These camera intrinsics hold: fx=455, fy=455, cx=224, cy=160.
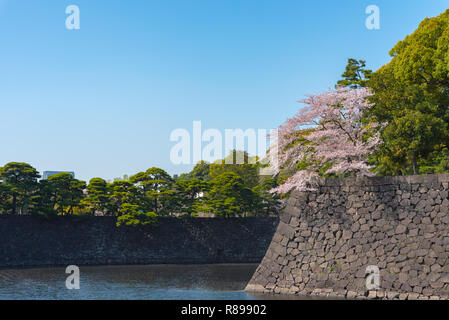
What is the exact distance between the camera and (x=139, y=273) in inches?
1040

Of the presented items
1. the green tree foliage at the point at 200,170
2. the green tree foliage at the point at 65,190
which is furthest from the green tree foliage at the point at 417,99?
the green tree foliage at the point at 200,170

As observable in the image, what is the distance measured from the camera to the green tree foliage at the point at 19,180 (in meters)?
34.0

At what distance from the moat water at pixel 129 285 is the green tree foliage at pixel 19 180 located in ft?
25.5

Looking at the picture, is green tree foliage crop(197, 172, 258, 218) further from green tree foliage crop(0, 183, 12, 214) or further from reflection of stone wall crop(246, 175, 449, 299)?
reflection of stone wall crop(246, 175, 449, 299)

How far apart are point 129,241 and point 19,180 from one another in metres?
9.47

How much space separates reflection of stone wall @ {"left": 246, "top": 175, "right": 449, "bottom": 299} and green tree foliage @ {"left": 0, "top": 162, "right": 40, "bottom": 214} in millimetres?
22742

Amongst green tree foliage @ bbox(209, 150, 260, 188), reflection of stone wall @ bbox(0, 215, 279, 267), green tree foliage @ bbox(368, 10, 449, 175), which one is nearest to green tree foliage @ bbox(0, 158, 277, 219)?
reflection of stone wall @ bbox(0, 215, 279, 267)

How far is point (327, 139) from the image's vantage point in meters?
19.9

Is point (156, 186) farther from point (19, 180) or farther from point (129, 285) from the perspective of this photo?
point (129, 285)

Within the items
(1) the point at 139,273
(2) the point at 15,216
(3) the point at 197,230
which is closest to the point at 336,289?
(1) the point at 139,273

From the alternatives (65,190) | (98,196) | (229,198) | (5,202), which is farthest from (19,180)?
(229,198)

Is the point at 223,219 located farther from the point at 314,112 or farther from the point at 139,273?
the point at 314,112

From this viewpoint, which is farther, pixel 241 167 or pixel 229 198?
pixel 241 167
